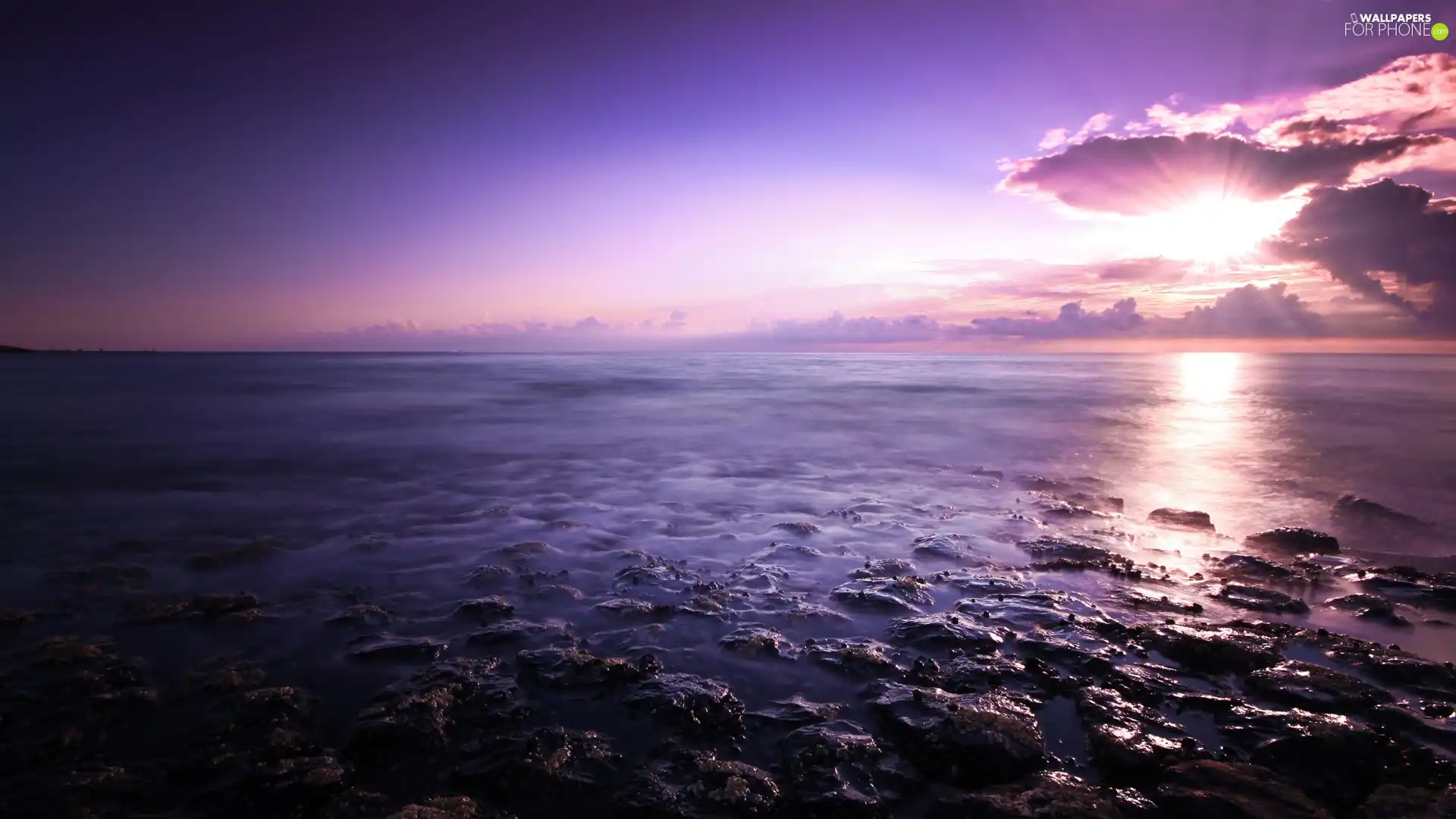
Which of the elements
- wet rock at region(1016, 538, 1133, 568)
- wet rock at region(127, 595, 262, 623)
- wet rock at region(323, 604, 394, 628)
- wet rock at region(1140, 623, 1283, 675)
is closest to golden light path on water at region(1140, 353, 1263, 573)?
wet rock at region(1016, 538, 1133, 568)

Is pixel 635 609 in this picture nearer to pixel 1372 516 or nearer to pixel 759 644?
pixel 759 644

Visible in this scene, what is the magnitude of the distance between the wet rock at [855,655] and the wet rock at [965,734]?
1.53 feet

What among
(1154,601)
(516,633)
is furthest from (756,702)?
(1154,601)

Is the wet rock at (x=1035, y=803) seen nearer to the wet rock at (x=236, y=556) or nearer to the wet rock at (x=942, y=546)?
the wet rock at (x=942, y=546)

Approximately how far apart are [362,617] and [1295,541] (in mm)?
11811

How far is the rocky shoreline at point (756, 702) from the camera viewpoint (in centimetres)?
373

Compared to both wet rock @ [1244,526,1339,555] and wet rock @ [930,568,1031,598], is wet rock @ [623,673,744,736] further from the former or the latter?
wet rock @ [1244,526,1339,555]

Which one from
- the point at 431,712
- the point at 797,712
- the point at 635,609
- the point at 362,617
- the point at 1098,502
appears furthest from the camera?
the point at 1098,502

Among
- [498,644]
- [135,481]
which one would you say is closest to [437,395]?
[135,481]

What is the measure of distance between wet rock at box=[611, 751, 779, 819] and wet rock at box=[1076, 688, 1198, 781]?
7.17 ft

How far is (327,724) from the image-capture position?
4.44 m

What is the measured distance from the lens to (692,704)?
4.69 metres

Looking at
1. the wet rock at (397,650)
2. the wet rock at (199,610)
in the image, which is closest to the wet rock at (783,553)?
the wet rock at (397,650)

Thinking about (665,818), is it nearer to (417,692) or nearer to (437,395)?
(417,692)
